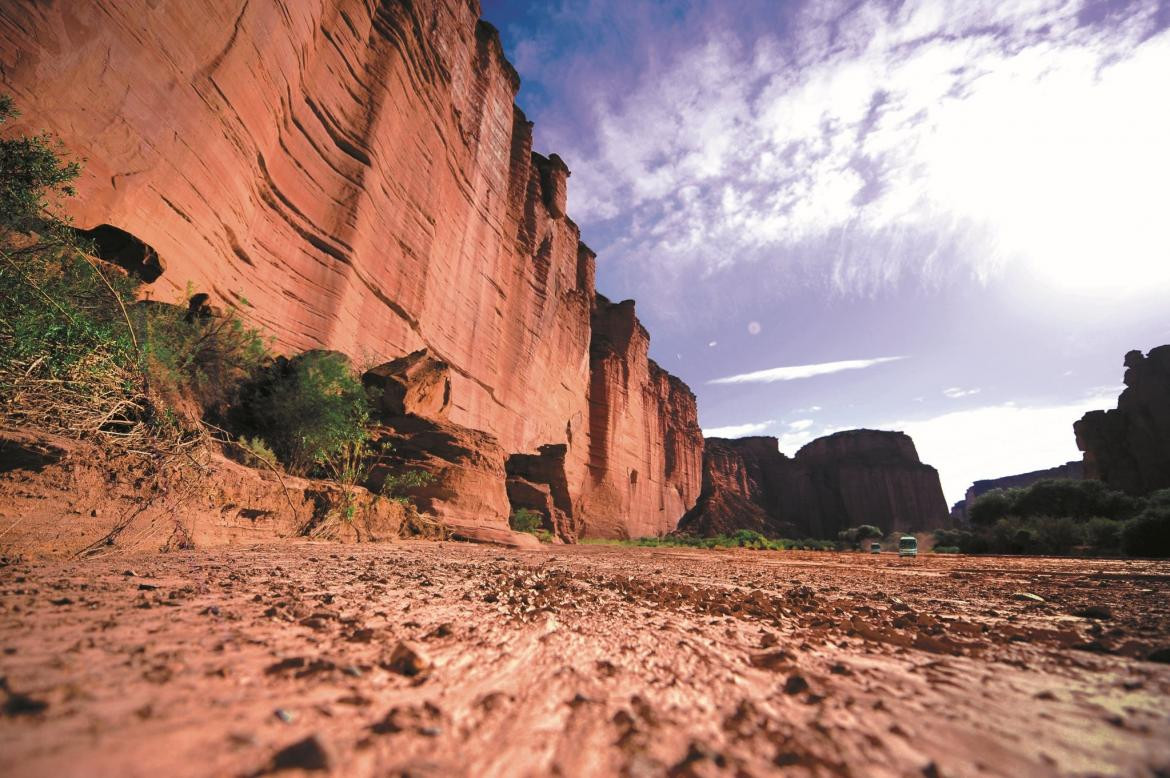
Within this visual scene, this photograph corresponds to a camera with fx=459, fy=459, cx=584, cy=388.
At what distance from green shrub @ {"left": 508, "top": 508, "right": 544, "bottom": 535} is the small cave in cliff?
33.6ft

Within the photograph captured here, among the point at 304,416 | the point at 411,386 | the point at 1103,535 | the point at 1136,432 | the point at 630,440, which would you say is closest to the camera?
the point at 304,416

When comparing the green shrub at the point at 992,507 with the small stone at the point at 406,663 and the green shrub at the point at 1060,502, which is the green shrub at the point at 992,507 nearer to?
the green shrub at the point at 1060,502

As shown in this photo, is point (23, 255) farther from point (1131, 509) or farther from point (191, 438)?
point (1131, 509)

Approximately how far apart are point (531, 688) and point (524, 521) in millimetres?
13718

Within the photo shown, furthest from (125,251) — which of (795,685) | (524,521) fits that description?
(524,521)

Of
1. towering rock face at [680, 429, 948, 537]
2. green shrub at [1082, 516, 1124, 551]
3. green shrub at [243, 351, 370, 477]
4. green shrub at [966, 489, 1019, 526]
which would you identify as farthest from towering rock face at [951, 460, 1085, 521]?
green shrub at [243, 351, 370, 477]

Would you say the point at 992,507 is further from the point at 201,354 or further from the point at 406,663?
the point at 201,354

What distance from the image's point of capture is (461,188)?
1953 cm

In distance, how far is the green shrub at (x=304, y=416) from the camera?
6.53 m

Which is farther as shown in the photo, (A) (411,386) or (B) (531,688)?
(A) (411,386)

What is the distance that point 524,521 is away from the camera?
1434 cm

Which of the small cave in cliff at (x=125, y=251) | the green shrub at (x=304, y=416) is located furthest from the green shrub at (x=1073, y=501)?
the small cave in cliff at (x=125, y=251)

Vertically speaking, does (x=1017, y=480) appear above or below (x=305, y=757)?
above

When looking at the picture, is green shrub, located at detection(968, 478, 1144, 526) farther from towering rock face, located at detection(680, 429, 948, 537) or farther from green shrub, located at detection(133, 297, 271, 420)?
green shrub, located at detection(133, 297, 271, 420)
